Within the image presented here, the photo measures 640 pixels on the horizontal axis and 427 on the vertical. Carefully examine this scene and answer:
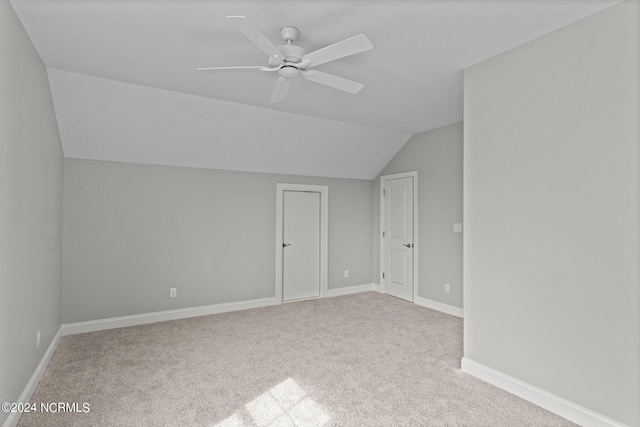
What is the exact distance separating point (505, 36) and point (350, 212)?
364 cm

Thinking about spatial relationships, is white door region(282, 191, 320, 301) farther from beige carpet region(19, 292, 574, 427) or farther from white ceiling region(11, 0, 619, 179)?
beige carpet region(19, 292, 574, 427)

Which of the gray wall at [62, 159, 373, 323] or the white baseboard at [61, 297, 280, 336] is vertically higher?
the gray wall at [62, 159, 373, 323]

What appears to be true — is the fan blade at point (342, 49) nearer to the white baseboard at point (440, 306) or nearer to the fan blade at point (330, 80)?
the fan blade at point (330, 80)

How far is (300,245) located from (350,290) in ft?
4.00

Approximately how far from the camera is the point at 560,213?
2232 millimetres

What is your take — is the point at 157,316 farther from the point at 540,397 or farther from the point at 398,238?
the point at 540,397

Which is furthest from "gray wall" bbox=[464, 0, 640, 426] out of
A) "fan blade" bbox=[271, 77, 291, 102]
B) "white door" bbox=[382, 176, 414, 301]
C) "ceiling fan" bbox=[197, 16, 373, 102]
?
"white door" bbox=[382, 176, 414, 301]

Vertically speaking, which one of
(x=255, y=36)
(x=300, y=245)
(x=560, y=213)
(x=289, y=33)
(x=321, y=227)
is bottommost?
(x=300, y=245)

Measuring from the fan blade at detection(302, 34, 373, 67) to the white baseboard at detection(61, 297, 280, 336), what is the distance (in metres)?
3.47

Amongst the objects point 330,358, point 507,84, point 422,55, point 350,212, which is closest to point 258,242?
point 350,212

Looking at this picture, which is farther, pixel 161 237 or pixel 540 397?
pixel 161 237

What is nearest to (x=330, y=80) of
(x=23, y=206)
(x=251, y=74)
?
(x=251, y=74)

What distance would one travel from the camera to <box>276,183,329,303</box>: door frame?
5.00m

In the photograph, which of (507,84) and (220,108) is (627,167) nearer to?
(507,84)
